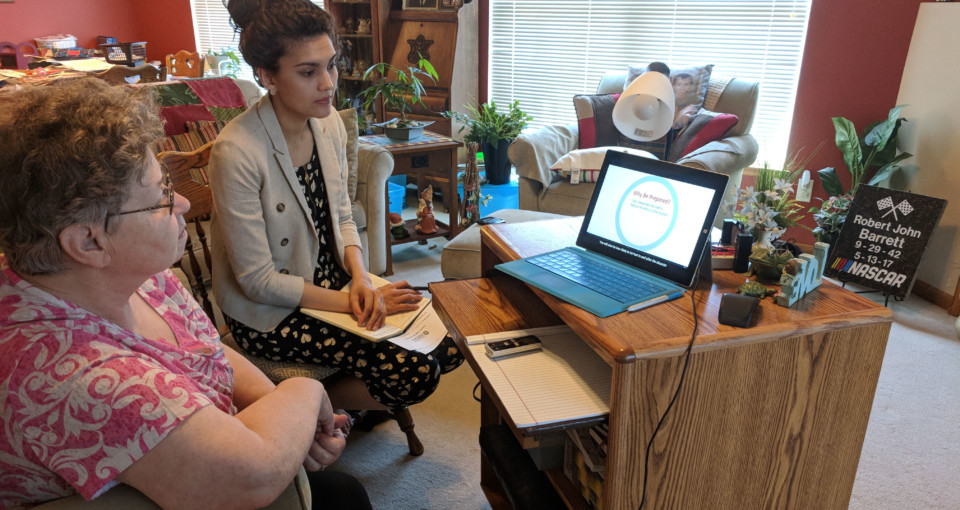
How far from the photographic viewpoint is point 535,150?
3359mm

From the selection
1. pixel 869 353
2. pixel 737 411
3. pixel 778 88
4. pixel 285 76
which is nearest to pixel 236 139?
pixel 285 76

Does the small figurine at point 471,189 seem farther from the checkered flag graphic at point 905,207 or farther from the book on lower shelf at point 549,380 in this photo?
the book on lower shelf at point 549,380

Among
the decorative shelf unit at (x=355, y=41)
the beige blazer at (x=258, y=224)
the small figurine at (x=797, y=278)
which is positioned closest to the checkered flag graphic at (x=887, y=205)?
the small figurine at (x=797, y=278)

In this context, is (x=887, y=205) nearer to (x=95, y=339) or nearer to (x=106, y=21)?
(x=95, y=339)

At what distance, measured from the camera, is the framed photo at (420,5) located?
4.39 metres

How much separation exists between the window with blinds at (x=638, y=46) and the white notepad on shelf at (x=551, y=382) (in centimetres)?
311

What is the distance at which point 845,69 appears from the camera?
11.3 feet

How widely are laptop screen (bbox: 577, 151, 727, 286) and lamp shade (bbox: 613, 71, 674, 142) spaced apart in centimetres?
45

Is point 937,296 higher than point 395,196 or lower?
lower

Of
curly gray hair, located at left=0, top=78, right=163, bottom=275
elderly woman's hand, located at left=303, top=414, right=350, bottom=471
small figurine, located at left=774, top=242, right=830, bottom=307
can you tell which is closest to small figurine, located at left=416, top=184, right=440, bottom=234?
elderly woman's hand, located at left=303, top=414, right=350, bottom=471

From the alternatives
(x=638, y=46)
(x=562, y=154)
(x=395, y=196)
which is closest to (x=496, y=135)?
(x=562, y=154)

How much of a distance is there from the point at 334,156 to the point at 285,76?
0.96ft

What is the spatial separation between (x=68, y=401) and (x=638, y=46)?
413 centimetres

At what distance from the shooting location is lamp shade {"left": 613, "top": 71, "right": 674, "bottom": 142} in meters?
1.70
